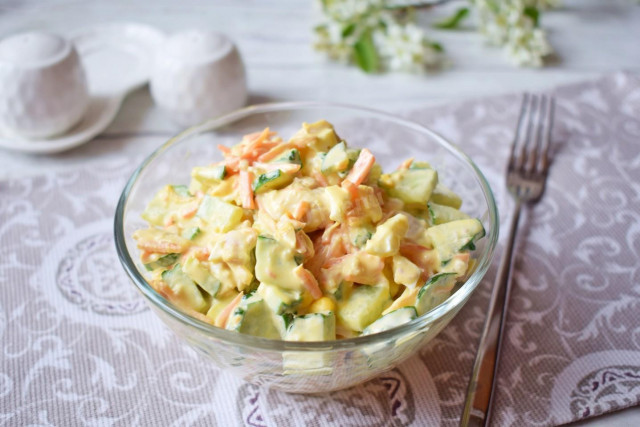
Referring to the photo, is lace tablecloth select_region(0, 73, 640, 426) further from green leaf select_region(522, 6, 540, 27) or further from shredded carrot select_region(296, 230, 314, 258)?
green leaf select_region(522, 6, 540, 27)

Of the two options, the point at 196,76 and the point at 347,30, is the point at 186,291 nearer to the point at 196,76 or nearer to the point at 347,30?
the point at 196,76

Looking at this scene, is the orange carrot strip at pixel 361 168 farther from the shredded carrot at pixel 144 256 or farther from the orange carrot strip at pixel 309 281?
the shredded carrot at pixel 144 256

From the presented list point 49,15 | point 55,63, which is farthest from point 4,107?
point 49,15

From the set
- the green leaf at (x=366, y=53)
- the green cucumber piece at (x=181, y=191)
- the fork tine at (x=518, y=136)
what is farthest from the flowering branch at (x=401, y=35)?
the green cucumber piece at (x=181, y=191)

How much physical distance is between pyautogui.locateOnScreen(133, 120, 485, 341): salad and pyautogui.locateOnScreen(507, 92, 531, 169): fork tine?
27.0 inches

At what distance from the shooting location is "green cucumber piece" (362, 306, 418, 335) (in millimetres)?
1319

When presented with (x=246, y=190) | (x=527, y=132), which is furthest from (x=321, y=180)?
(x=527, y=132)

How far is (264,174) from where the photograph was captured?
1532mm

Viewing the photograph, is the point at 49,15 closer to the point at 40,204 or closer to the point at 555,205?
the point at 40,204

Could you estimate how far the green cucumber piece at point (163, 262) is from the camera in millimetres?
1540

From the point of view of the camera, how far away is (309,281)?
1.36 metres

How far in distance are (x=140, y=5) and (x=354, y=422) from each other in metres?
2.58

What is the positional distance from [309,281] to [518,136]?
1.29 m

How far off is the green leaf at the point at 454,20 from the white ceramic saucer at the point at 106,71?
1.34 metres
